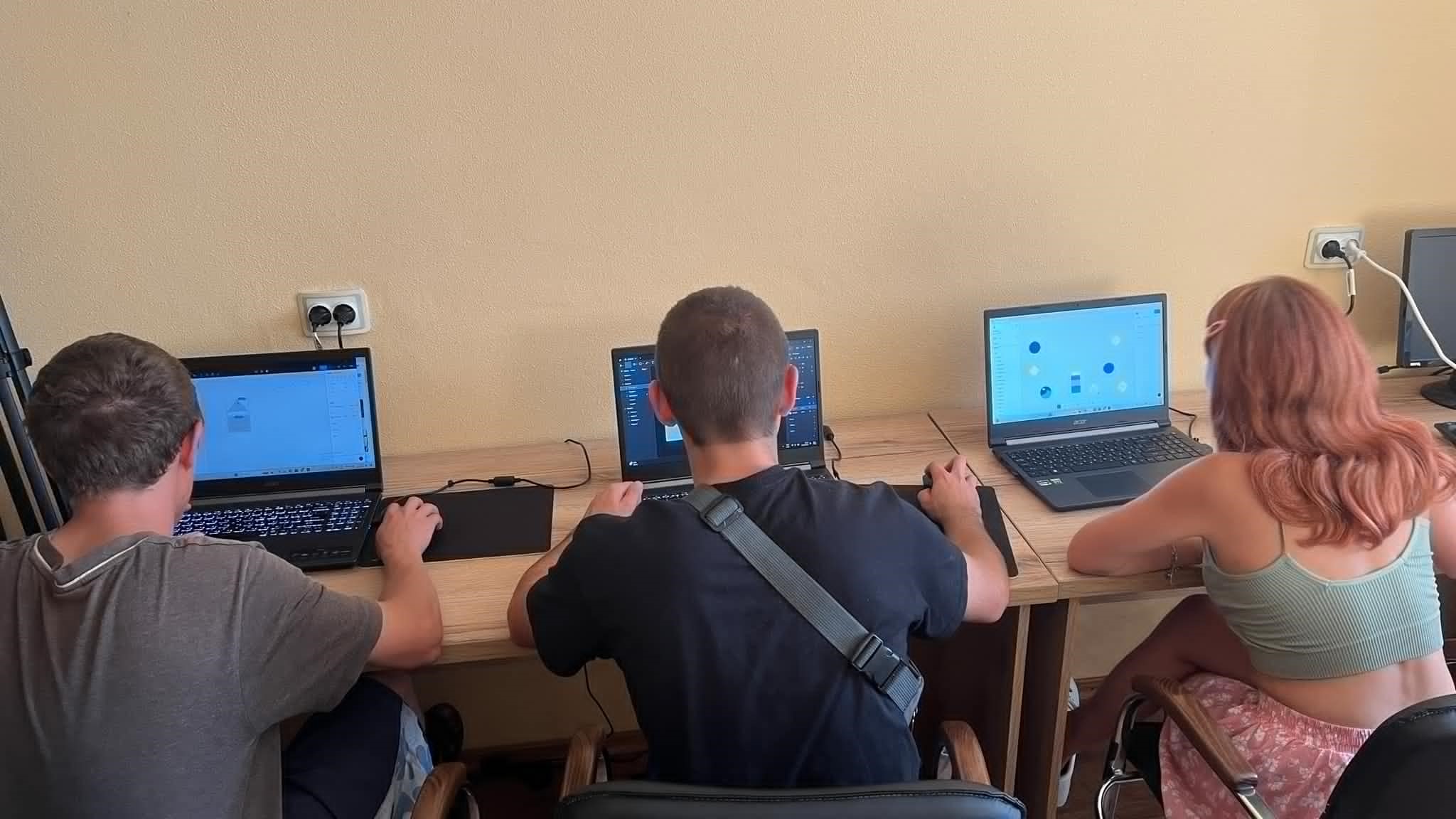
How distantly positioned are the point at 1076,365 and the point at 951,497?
1.59ft

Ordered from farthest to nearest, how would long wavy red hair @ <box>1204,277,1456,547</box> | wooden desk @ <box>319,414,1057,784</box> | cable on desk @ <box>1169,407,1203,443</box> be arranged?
cable on desk @ <box>1169,407,1203,443</box> → wooden desk @ <box>319,414,1057,784</box> → long wavy red hair @ <box>1204,277,1456,547</box>

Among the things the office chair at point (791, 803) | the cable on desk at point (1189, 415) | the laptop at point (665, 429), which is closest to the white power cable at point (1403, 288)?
the cable on desk at point (1189, 415)

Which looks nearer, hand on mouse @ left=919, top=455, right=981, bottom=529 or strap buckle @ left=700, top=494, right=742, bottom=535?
strap buckle @ left=700, top=494, right=742, bottom=535

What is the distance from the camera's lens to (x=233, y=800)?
47.0 inches

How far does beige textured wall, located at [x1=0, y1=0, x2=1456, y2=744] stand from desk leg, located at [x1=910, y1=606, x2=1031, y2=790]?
0.52m

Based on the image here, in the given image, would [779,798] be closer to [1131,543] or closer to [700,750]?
[700,750]

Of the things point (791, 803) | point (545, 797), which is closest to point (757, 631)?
point (791, 803)

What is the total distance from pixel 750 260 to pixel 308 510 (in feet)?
3.00

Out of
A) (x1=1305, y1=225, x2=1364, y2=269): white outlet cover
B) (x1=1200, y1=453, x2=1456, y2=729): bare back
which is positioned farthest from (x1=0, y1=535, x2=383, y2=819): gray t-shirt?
(x1=1305, y1=225, x2=1364, y2=269): white outlet cover

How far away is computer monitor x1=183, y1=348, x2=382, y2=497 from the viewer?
1.72 metres

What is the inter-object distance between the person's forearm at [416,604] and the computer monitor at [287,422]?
35 centimetres

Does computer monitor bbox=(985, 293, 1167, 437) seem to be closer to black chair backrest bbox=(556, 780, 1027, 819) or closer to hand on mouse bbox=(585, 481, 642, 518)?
hand on mouse bbox=(585, 481, 642, 518)

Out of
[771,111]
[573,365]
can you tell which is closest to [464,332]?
[573,365]

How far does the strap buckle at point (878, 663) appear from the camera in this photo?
3.56 feet
